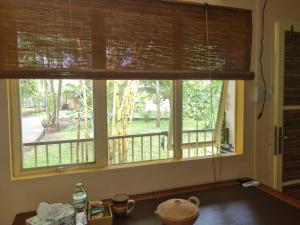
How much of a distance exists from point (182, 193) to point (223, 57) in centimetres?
100

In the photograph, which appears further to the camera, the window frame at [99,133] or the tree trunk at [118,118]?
the tree trunk at [118,118]

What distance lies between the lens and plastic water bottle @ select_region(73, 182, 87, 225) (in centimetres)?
138

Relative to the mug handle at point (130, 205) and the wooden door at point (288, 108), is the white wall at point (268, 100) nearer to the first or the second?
the wooden door at point (288, 108)

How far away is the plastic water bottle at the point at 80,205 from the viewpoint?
1.38 m

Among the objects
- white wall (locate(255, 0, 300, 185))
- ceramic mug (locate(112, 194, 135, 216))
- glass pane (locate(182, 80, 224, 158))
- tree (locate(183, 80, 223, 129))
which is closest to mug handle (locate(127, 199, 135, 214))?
ceramic mug (locate(112, 194, 135, 216))

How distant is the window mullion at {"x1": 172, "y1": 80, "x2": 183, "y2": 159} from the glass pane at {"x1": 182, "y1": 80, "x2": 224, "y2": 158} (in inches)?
2.2

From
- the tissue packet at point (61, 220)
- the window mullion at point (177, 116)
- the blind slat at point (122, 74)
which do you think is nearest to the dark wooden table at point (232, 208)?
the tissue packet at point (61, 220)

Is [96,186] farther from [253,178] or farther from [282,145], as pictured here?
[282,145]

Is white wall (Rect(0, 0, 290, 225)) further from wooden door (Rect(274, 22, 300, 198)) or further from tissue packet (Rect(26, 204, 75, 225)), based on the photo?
tissue packet (Rect(26, 204, 75, 225))

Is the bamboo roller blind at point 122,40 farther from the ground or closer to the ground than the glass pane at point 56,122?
farther from the ground

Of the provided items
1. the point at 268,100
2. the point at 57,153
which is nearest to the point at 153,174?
the point at 57,153

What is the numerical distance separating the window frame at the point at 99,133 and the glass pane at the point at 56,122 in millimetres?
34

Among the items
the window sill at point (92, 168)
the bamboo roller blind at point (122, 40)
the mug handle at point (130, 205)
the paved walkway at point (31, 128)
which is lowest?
the mug handle at point (130, 205)

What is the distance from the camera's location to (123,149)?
1.96 meters
